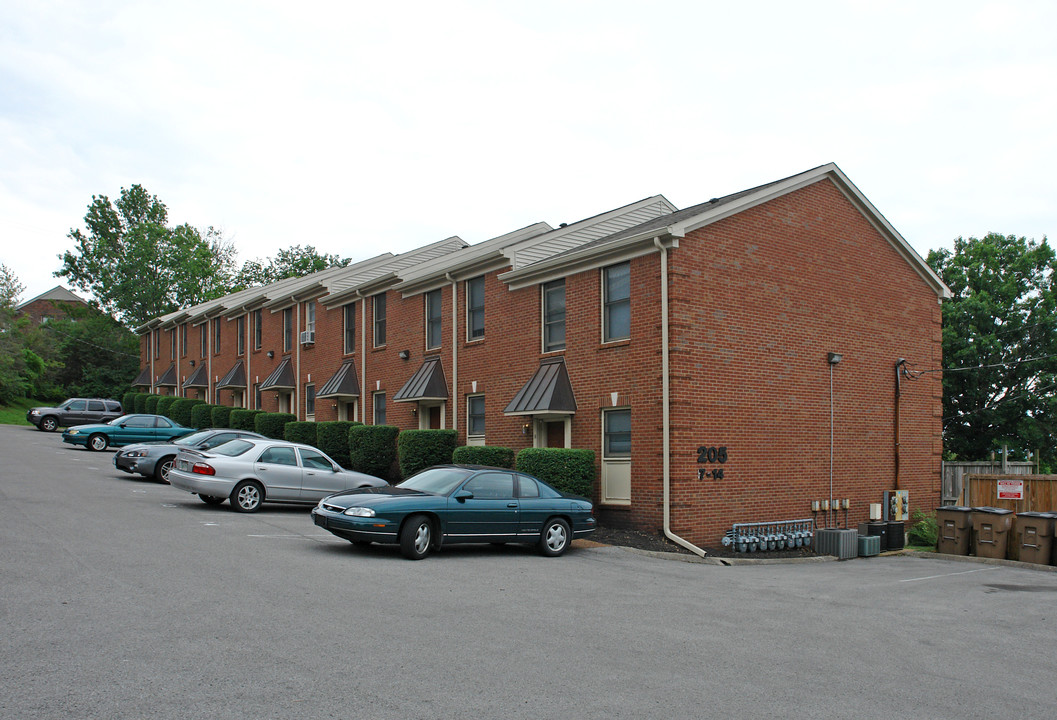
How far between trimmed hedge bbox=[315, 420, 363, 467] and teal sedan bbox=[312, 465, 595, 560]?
13.3 m

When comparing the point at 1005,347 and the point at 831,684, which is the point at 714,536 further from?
the point at 1005,347

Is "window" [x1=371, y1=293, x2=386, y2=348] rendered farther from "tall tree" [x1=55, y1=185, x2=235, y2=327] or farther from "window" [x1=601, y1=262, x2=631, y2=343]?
"tall tree" [x1=55, y1=185, x2=235, y2=327]

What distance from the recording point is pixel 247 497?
16.9 meters

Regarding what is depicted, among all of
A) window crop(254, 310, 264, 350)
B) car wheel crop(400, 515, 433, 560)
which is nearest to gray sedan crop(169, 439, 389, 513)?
car wheel crop(400, 515, 433, 560)

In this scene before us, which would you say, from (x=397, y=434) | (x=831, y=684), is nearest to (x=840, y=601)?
(x=831, y=684)

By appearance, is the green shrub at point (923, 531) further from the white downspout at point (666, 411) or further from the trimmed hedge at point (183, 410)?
the trimmed hedge at point (183, 410)

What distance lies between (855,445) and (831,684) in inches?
572

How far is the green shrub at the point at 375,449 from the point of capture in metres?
25.3

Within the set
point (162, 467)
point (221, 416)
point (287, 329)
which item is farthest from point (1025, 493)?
point (221, 416)

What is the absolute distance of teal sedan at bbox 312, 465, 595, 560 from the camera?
40.4ft

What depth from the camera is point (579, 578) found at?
11.9 metres

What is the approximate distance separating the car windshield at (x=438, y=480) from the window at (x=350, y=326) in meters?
16.9

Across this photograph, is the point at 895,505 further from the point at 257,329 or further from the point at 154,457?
the point at 257,329

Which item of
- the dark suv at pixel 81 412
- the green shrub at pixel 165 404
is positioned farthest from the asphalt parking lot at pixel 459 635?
the green shrub at pixel 165 404
